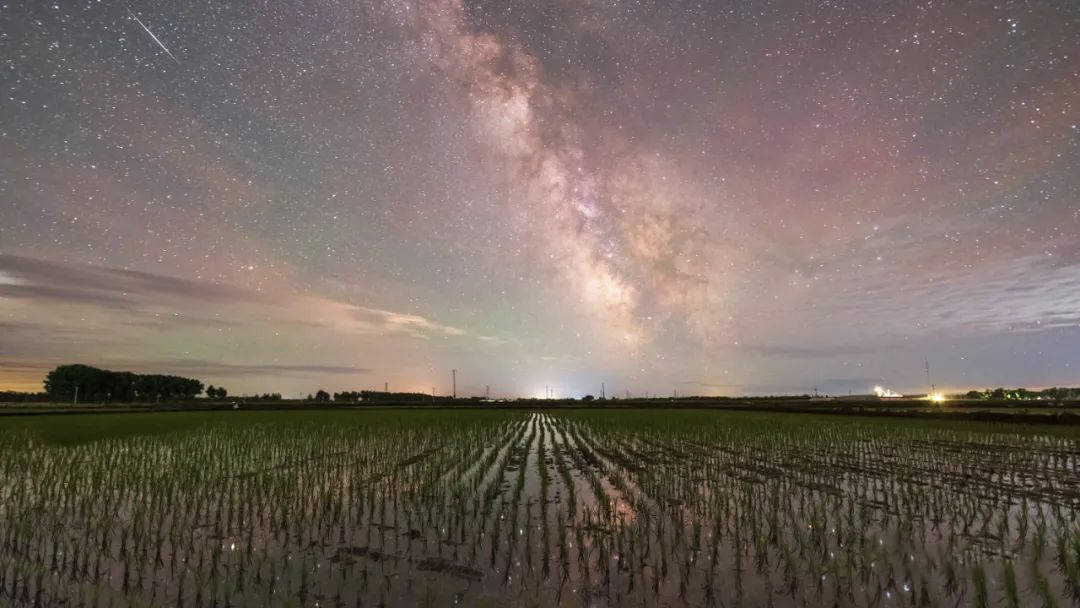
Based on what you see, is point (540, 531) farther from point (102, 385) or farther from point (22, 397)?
point (22, 397)

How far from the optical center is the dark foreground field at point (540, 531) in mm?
5727

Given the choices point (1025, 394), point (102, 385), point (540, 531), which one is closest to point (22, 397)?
point (102, 385)

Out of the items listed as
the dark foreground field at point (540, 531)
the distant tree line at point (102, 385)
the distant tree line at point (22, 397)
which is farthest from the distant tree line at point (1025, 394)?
the distant tree line at point (22, 397)

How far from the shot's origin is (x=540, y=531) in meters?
8.04

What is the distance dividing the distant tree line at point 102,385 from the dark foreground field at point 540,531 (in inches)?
5627

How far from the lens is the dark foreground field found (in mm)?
5727

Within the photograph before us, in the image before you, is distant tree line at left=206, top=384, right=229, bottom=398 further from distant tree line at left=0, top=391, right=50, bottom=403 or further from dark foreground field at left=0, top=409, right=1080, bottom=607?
dark foreground field at left=0, top=409, right=1080, bottom=607

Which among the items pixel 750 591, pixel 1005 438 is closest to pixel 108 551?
pixel 750 591

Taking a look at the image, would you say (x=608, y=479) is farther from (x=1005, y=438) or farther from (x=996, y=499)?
(x=1005, y=438)

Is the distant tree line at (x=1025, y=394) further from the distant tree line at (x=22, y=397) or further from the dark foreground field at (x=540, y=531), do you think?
the distant tree line at (x=22, y=397)

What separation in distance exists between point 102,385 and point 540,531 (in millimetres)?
160685

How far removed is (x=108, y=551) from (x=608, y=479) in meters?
10.1

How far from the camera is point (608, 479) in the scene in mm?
13031

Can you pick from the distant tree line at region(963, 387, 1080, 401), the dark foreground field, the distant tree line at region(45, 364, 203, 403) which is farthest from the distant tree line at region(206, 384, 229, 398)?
the distant tree line at region(963, 387, 1080, 401)
